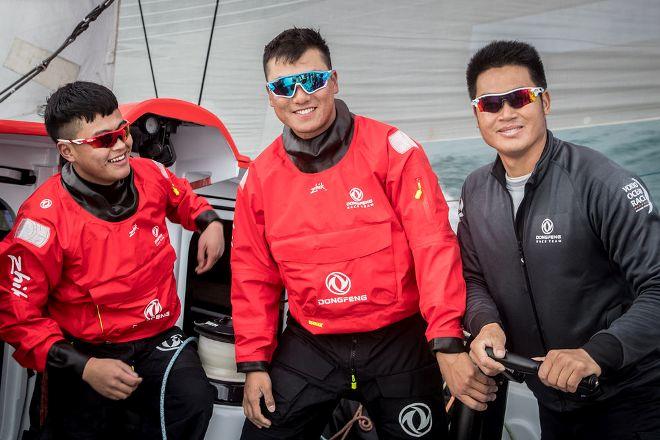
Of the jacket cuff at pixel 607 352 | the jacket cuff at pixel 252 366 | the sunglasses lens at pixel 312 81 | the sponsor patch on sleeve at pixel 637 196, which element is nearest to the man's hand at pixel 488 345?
the jacket cuff at pixel 607 352

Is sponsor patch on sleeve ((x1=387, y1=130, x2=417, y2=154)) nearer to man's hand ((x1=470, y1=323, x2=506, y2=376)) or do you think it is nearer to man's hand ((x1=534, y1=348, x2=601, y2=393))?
man's hand ((x1=470, y1=323, x2=506, y2=376))

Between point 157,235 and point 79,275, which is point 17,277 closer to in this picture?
point 79,275

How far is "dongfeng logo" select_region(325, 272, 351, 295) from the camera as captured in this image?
78.7 inches

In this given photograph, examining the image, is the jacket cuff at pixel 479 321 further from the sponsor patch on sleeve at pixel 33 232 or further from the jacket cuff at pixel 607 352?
the sponsor patch on sleeve at pixel 33 232

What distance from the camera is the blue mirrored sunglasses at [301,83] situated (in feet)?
6.77

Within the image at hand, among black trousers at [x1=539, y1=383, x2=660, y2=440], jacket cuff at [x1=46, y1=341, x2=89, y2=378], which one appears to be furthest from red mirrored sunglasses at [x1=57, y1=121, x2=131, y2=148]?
black trousers at [x1=539, y1=383, x2=660, y2=440]

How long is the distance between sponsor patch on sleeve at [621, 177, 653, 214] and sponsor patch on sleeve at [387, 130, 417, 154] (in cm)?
68

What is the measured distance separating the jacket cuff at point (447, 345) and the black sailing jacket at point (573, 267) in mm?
66

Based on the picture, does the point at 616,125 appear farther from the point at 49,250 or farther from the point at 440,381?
the point at 49,250

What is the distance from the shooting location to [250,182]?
87.2 inches

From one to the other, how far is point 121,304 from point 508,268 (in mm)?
1419

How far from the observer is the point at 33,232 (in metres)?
2.18

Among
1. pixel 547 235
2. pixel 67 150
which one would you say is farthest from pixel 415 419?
pixel 67 150

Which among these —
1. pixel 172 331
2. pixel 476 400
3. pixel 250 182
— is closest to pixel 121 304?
pixel 172 331
